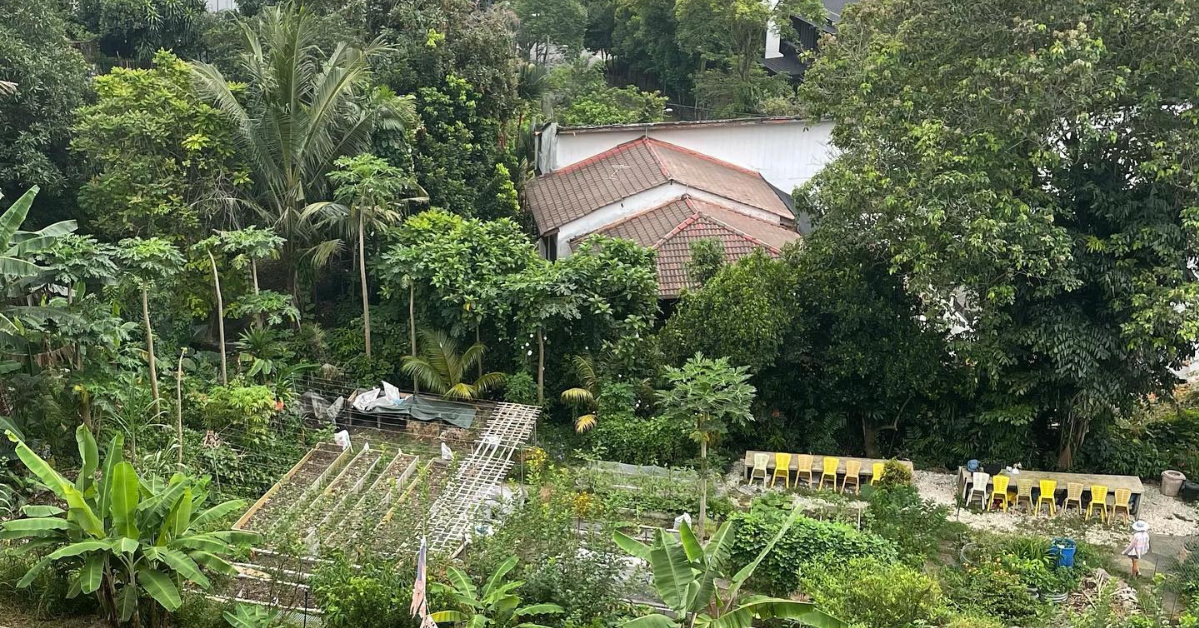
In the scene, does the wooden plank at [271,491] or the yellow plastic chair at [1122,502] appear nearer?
the wooden plank at [271,491]

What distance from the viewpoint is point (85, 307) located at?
11945 mm

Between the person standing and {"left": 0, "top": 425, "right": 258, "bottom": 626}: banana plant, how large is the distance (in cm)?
971

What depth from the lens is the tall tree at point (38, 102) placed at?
59.7ft

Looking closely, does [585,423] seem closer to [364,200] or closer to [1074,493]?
[364,200]

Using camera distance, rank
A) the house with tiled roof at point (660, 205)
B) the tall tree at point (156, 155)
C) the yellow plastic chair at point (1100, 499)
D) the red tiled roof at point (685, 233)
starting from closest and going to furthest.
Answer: the yellow plastic chair at point (1100, 499)
the tall tree at point (156, 155)
the red tiled roof at point (685, 233)
the house with tiled roof at point (660, 205)

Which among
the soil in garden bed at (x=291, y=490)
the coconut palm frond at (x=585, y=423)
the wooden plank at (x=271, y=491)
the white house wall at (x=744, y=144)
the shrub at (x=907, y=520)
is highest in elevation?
the white house wall at (x=744, y=144)

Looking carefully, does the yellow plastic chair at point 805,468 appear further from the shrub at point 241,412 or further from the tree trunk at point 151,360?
the tree trunk at point 151,360

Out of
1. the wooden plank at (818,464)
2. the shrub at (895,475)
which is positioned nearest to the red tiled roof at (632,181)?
the wooden plank at (818,464)

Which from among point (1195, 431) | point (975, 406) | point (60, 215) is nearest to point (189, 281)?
point (60, 215)

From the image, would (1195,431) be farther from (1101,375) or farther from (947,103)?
(947,103)

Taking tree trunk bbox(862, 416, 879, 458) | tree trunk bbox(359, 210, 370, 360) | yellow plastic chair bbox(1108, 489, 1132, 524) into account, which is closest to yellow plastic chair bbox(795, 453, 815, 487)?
tree trunk bbox(862, 416, 879, 458)

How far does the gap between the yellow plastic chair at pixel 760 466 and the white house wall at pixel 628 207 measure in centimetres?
734

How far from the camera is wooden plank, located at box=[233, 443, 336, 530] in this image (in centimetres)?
1103

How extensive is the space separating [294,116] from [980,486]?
37.1 ft
